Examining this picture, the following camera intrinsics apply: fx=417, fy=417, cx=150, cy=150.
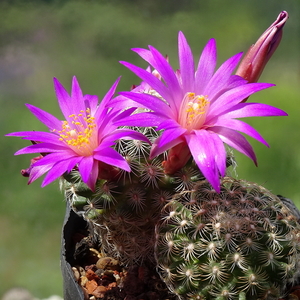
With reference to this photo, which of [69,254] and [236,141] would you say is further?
[69,254]

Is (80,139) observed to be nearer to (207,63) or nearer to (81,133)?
(81,133)

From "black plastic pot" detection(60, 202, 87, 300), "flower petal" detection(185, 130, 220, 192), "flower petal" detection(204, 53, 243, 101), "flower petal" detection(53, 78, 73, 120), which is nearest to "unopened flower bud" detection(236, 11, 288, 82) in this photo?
"flower petal" detection(204, 53, 243, 101)

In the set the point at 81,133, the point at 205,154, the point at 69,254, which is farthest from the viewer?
the point at 69,254

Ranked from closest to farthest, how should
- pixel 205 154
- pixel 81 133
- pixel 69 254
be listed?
1. pixel 205 154
2. pixel 81 133
3. pixel 69 254

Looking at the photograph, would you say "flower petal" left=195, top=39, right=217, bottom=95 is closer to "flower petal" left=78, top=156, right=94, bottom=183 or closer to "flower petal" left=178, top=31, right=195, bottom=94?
"flower petal" left=178, top=31, right=195, bottom=94

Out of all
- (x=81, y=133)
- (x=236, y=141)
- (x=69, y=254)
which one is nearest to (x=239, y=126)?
(x=236, y=141)

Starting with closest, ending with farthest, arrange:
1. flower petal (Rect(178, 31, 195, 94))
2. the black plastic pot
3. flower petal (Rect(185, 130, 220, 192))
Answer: flower petal (Rect(185, 130, 220, 192)) → flower petal (Rect(178, 31, 195, 94)) → the black plastic pot

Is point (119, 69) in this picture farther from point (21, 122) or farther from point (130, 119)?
point (130, 119)
